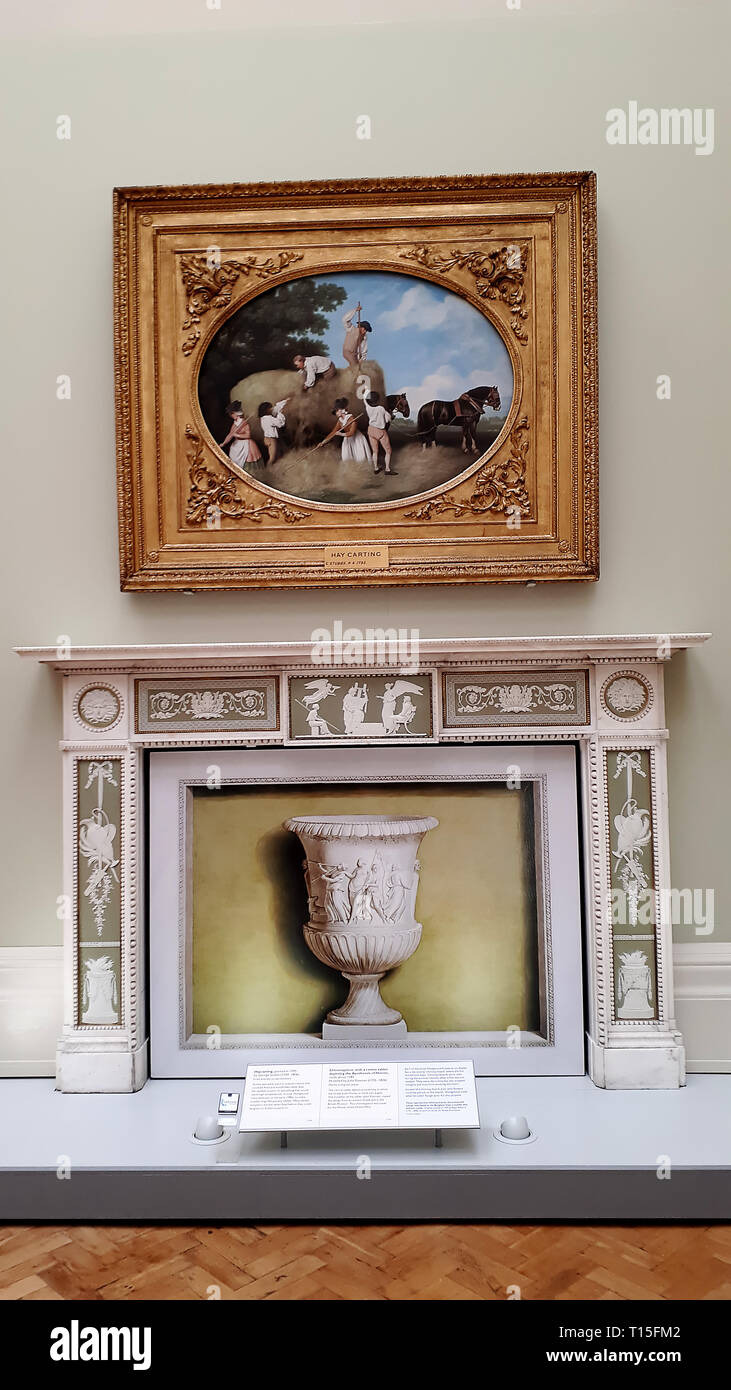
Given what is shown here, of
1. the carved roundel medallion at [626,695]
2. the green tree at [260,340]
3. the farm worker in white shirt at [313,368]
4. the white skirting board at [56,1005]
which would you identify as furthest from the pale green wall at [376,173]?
the farm worker in white shirt at [313,368]

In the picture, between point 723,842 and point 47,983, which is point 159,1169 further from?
point 723,842

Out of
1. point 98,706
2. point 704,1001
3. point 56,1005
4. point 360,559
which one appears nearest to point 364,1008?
point 56,1005

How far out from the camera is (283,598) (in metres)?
3.31

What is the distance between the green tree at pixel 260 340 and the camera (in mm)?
3271

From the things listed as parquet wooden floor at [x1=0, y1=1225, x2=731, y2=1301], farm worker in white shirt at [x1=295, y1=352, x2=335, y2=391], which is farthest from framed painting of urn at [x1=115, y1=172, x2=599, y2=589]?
parquet wooden floor at [x1=0, y1=1225, x2=731, y2=1301]

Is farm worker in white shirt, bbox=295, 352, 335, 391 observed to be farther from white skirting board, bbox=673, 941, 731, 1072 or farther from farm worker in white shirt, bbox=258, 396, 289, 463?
white skirting board, bbox=673, 941, 731, 1072

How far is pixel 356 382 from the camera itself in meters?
3.28

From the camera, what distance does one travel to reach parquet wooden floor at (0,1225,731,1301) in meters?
2.24

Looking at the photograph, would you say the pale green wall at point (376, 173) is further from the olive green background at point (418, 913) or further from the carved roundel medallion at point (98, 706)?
the olive green background at point (418, 913)

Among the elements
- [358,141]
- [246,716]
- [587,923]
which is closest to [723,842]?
[587,923]

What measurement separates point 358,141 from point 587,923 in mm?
3029

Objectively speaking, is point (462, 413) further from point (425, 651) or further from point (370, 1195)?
point (370, 1195)

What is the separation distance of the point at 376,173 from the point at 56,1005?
3322 mm

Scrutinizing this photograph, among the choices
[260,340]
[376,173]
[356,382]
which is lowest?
[356,382]
